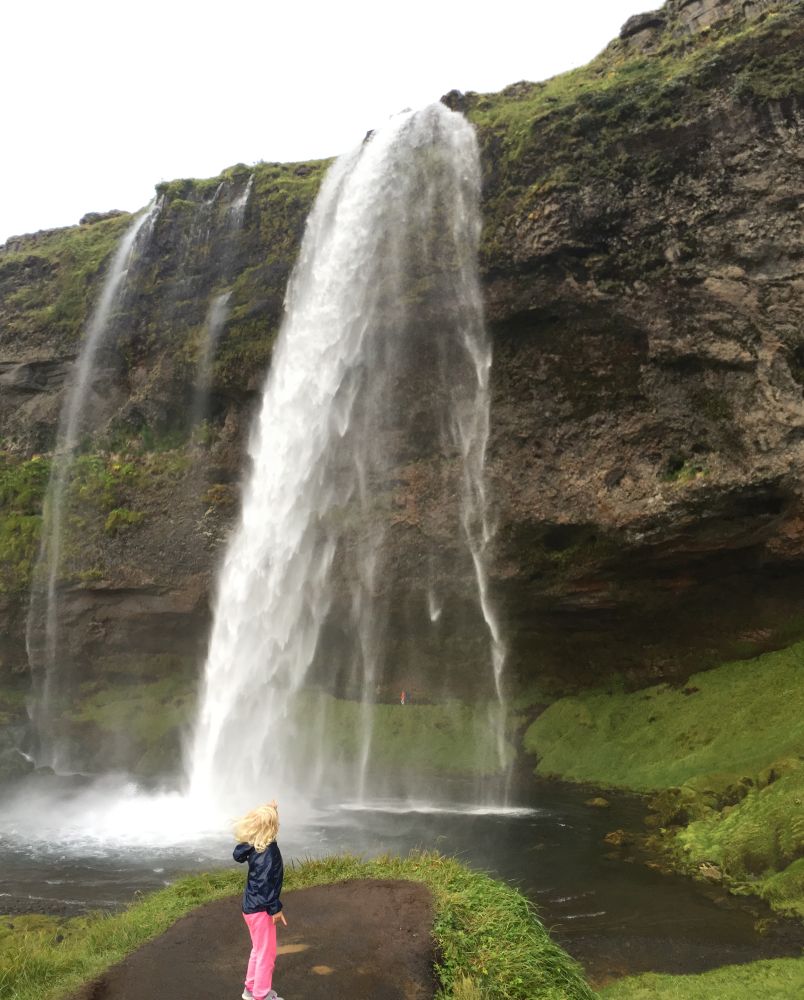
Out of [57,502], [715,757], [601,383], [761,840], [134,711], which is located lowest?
[134,711]

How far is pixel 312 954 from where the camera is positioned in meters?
7.98

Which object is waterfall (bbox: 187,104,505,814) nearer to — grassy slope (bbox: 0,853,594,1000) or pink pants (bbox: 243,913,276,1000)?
grassy slope (bbox: 0,853,594,1000)

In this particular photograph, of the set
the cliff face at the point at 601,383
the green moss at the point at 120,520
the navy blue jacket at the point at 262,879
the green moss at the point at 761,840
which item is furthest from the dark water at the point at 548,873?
the green moss at the point at 120,520

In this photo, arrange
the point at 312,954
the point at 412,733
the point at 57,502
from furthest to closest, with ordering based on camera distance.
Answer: the point at 57,502 < the point at 412,733 < the point at 312,954

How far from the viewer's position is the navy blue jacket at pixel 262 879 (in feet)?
22.2

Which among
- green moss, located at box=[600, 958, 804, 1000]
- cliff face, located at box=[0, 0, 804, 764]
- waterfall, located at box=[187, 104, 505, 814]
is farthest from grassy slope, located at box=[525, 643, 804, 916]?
waterfall, located at box=[187, 104, 505, 814]

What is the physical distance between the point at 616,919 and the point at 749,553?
49.3 ft

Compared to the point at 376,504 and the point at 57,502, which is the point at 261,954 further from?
the point at 57,502

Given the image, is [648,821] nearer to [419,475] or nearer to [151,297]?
[419,475]

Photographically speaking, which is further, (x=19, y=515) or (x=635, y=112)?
(x=19, y=515)

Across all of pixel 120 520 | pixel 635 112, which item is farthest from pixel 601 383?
pixel 120 520

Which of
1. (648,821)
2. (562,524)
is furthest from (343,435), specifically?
(648,821)

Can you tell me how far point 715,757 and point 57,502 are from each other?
28.6 metres

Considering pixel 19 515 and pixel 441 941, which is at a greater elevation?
pixel 19 515
